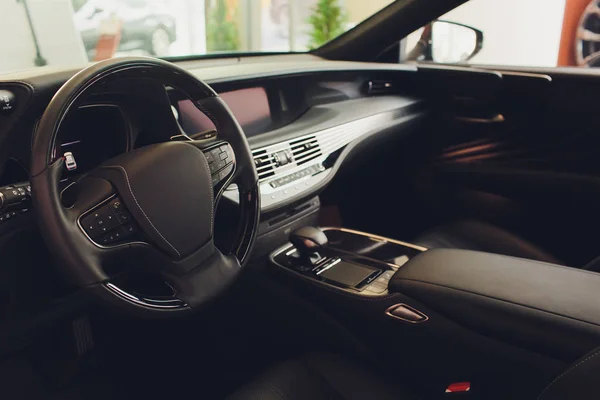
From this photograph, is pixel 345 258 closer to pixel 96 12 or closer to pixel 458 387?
pixel 458 387

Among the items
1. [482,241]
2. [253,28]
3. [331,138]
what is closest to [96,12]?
[253,28]

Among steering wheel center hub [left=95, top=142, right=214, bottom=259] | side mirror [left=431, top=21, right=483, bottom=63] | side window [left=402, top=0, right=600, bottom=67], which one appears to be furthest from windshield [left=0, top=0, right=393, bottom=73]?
steering wheel center hub [left=95, top=142, right=214, bottom=259]

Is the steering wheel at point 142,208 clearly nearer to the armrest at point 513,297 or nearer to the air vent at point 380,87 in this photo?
the armrest at point 513,297

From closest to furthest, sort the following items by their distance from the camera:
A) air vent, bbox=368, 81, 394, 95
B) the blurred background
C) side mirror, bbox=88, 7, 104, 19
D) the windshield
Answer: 1. air vent, bbox=368, 81, 394, 95
2. the blurred background
3. the windshield
4. side mirror, bbox=88, 7, 104, 19

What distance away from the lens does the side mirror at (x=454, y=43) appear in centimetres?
200

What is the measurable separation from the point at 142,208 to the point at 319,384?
430 millimetres

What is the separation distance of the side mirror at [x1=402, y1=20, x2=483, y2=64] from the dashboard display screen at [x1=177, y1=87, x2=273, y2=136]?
72cm

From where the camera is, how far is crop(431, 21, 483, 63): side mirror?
2.00m

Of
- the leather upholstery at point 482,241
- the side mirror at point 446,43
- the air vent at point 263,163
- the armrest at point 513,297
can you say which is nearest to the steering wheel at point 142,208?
the air vent at point 263,163

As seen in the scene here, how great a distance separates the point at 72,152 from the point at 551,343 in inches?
34.2

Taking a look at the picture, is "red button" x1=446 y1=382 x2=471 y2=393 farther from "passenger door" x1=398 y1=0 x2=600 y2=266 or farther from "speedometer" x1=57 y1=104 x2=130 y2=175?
"passenger door" x1=398 y1=0 x2=600 y2=266

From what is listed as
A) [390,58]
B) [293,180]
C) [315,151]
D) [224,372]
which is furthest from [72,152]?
[390,58]

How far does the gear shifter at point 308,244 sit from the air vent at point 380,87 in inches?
30.8

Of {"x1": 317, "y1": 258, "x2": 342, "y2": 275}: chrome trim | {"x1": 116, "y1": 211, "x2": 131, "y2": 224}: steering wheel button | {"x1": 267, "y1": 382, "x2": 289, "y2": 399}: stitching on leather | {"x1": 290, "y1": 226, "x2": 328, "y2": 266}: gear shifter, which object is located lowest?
{"x1": 267, "y1": 382, "x2": 289, "y2": 399}: stitching on leather
